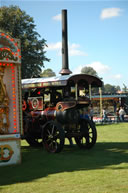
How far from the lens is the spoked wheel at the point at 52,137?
9.19 m

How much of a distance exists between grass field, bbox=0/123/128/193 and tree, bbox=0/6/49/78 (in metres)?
19.3

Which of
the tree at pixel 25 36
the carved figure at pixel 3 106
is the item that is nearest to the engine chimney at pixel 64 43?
the tree at pixel 25 36

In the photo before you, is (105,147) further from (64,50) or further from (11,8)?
(11,8)

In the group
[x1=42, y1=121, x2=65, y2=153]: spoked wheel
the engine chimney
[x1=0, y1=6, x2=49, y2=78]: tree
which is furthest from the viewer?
[x1=0, y1=6, x2=49, y2=78]: tree

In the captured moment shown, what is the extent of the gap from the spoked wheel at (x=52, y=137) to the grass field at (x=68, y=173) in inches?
→ 10.4

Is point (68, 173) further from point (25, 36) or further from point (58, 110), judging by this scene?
point (25, 36)

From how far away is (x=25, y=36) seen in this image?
2814cm

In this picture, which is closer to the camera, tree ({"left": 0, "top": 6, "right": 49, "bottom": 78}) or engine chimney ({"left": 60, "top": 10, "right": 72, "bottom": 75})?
engine chimney ({"left": 60, "top": 10, "right": 72, "bottom": 75})

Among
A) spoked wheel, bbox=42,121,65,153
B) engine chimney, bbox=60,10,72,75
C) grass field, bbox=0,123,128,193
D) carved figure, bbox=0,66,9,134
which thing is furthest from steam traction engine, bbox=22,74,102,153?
engine chimney, bbox=60,10,72,75

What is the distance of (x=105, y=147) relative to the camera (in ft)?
34.8

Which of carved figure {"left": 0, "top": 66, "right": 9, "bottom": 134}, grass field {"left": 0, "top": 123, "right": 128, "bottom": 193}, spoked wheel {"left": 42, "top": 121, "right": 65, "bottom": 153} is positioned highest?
carved figure {"left": 0, "top": 66, "right": 9, "bottom": 134}

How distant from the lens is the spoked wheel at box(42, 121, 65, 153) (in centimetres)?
919

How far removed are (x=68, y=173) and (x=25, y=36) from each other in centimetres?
2297

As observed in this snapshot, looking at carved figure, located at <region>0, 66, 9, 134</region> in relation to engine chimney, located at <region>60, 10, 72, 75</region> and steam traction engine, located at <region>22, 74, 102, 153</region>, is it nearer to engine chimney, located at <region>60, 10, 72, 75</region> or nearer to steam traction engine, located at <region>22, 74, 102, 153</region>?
steam traction engine, located at <region>22, 74, 102, 153</region>
